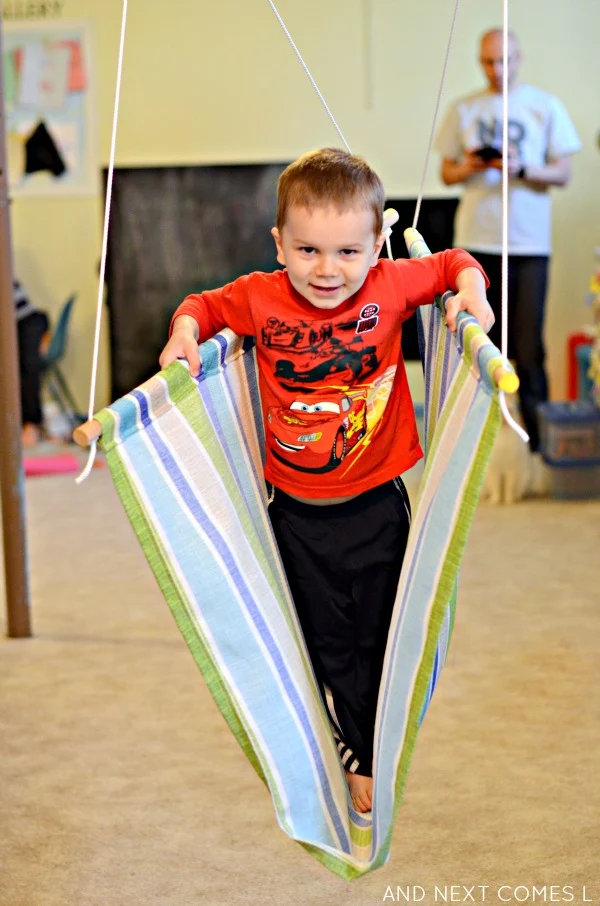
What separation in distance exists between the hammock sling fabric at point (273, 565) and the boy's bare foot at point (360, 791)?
0.03m

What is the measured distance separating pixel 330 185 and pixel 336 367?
0.24m

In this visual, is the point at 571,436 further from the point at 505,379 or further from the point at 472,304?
the point at 505,379

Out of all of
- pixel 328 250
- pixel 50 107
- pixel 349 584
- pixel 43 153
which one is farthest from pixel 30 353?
pixel 328 250

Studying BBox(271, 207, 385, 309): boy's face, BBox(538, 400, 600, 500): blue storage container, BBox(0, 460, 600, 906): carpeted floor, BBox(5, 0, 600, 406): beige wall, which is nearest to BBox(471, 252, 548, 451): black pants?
BBox(538, 400, 600, 500): blue storage container

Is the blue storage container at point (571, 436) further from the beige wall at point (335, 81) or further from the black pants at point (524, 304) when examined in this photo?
the beige wall at point (335, 81)

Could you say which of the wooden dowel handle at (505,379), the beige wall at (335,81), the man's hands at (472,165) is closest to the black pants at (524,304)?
the man's hands at (472,165)

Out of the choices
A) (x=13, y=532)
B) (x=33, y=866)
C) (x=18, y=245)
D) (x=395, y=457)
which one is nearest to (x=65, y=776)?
(x=33, y=866)

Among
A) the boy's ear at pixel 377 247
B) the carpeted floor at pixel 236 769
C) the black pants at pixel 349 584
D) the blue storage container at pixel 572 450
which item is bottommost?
the carpeted floor at pixel 236 769

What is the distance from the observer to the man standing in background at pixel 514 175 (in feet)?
13.0

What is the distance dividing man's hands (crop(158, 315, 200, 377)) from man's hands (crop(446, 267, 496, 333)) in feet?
1.06

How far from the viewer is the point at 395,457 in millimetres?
1620

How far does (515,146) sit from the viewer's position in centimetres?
399

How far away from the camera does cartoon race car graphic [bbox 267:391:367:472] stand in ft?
5.15

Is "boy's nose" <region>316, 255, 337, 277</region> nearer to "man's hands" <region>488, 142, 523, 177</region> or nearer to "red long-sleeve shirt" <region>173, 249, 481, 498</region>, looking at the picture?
"red long-sleeve shirt" <region>173, 249, 481, 498</region>
